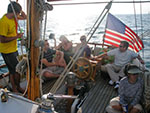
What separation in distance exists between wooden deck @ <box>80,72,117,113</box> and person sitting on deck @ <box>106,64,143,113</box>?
1.28 ft

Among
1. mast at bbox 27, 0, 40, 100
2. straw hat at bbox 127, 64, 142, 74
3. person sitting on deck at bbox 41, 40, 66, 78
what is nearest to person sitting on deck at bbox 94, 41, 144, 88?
person sitting on deck at bbox 41, 40, 66, 78

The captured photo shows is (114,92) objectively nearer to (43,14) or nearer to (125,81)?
(125,81)

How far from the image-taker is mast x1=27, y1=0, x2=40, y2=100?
2059mm

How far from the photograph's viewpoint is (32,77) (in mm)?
2268

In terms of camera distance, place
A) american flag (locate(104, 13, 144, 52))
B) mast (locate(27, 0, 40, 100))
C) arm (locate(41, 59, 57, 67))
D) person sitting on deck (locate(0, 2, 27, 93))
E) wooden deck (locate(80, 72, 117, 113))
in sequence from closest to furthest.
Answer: mast (locate(27, 0, 40, 100))
person sitting on deck (locate(0, 2, 27, 93))
wooden deck (locate(80, 72, 117, 113))
arm (locate(41, 59, 57, 67))
american flag (locate(104, 13, 144, 52))

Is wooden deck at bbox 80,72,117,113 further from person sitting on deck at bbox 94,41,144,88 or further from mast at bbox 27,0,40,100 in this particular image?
mast at bbox 27,0,40,100

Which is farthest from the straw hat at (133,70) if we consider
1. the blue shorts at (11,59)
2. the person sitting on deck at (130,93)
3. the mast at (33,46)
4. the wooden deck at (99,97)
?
the blue shorts at (11,59)

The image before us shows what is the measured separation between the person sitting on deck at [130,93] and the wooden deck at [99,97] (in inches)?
15.4

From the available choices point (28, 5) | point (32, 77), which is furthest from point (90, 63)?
point (28, 5)

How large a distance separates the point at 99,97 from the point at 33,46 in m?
2.13

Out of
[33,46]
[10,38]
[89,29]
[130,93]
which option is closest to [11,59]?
[10,38]

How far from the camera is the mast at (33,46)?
6.75 feet

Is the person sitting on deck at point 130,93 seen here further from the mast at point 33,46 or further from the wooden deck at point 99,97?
the mast at point 33,46

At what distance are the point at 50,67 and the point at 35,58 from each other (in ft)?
7.74
